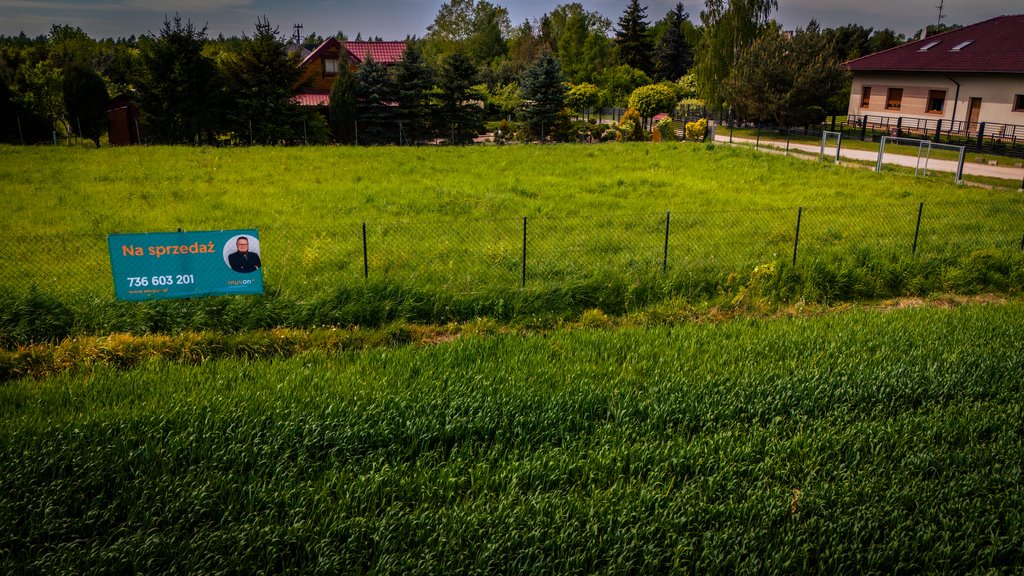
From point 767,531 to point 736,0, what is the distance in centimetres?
4410

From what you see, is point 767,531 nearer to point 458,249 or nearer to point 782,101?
point 458,249

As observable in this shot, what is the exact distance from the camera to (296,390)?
7574 millimetres

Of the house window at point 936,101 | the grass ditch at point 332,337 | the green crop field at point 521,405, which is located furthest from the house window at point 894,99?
the grass ditch at point 332,337

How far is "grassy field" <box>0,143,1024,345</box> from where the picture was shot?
1040cm

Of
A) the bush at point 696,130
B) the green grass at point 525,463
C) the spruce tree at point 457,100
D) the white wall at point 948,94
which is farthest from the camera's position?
the bush at point 696,130

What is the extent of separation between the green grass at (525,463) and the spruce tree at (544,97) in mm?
30574

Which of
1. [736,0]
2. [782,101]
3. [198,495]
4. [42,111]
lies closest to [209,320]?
[198,495]

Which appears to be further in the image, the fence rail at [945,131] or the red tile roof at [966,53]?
the red tile roof at [966,53]

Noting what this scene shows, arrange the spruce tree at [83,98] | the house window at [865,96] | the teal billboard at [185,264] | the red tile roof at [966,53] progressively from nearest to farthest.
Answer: the teal billboard at [185,264] → the spruce tree at [83,98] → the red tile roof at [966,53] → the house window at [865,96]

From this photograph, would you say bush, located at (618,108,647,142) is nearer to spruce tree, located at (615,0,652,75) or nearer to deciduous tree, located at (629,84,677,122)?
deciduous tree, located at (629,84,677,122)

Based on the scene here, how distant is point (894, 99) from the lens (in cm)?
4116

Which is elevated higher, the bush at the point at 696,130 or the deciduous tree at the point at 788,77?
the deciduous tree at the point at 788,77

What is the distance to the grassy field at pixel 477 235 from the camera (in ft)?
34.1

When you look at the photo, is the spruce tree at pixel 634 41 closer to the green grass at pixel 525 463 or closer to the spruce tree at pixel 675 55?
the spruce tree at pixel 675 55
